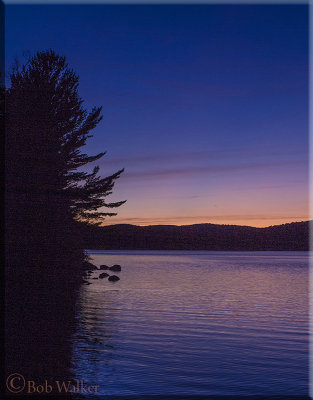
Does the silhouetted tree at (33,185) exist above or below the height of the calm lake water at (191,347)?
above

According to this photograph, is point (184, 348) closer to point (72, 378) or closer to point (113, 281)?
point (72, 378)

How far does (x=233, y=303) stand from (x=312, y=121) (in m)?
20.0

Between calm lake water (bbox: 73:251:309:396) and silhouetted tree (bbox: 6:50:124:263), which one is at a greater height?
silhouetted tree (bbox: 6:50:124:263)

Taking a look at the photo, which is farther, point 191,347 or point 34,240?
point 34,240

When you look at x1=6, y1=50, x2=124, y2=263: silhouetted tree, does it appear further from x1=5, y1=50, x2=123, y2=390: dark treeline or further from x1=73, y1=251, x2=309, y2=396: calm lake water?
x1=73, y1=251, x2=309, y2=396: calm lake water

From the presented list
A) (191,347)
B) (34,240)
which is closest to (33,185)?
(34,240)

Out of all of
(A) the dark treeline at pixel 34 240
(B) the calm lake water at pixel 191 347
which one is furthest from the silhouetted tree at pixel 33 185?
A: (B) the calm lake water at pixel 191 347

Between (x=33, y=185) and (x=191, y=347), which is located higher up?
(x=33, y=185)

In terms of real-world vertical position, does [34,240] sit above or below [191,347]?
above

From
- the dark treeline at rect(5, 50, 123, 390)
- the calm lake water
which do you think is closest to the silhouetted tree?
the dark treeline at rect(5, 50, 123, 390)

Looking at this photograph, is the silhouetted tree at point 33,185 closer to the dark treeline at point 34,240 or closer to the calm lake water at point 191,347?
the dark treeline at point 34,240

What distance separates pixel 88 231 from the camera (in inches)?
1508

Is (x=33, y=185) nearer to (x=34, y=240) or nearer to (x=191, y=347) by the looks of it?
(x=34, y=240)

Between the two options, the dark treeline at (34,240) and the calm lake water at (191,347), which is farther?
the dark treeline at (34,240)
